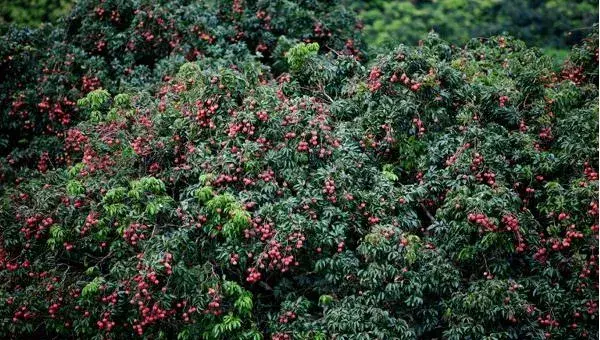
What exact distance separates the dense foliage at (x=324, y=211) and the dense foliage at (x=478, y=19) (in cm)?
1121

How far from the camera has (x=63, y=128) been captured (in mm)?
9625

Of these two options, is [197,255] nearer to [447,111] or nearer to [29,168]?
[447,111]

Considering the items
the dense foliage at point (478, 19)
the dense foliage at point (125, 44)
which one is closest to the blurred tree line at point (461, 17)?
the dense foliage at point (478, 19)

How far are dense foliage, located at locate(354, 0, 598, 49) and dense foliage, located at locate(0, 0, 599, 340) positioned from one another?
1121cm

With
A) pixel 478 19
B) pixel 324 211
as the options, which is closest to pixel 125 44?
pixel 324 211

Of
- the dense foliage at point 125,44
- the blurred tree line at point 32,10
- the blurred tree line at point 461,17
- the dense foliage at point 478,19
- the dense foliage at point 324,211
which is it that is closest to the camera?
the dense foliage at point 324,211

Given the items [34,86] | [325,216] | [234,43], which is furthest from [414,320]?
[34,86]

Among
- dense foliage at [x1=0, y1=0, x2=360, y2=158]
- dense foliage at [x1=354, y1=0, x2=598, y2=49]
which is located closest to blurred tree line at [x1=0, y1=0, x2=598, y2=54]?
dense foliage at [x1=354, y1=0, x2=598, y2=49]

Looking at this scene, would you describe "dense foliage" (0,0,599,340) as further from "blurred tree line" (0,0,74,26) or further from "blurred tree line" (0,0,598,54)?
"blurred tree line" (0,0,74,26)

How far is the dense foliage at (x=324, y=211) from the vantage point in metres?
6.79

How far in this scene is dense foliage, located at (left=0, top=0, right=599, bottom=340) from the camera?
679 cm

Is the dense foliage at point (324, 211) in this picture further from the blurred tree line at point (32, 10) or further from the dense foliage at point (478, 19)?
the blurred tree line at point (32, 10)

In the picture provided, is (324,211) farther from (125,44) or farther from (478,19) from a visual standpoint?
(478,19)

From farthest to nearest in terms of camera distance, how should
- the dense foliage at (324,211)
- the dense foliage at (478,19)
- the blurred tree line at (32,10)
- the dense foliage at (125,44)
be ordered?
the dense foliage at (478,19) → the blurred tree line at (32,10) → the dense foliage at (125,44) → the dense foliage at (324,211)
